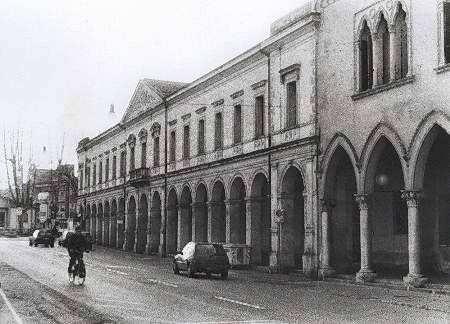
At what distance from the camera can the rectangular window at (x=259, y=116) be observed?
1307 inches

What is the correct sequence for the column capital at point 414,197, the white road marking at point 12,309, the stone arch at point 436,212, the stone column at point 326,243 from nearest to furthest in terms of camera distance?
the white road marking at point 12,309 < the column capital at point 414,197 < the stone arch at point 436,212 < the stone column at point 326,243

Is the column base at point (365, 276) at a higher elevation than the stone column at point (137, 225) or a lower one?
lower

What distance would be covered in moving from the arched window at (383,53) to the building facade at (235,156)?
13.4ft

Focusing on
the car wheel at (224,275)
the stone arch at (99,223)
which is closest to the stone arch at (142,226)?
the stone arch at (99,223)

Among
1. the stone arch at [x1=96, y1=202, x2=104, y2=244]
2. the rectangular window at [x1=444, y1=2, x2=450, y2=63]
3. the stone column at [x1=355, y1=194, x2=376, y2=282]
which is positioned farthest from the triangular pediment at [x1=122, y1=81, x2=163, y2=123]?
the rectangular window at [x1=444, y1=2, x2=450, y2=63]

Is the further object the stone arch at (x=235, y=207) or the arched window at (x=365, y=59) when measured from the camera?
the stone arch at (x=235, y=207)

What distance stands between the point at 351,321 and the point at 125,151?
43.6 meters

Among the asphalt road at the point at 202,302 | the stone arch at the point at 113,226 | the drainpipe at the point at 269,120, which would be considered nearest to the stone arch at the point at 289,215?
the drainpipe at the point at 269,120

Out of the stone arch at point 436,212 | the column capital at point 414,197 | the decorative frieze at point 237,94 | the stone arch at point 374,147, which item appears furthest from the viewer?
the decorative frieze at point 237,94

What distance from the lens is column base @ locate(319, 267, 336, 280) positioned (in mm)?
26656

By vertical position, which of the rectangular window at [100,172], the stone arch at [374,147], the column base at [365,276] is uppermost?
the rectangular window at [100,172]

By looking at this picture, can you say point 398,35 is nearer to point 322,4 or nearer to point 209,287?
point 322,4

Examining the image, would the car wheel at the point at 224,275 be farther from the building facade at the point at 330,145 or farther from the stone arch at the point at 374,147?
the stone arch at the point at 374,147

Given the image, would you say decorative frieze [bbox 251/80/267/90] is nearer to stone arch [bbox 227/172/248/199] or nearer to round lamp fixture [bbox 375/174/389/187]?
stone arch [bbox 227/172/248/199]
